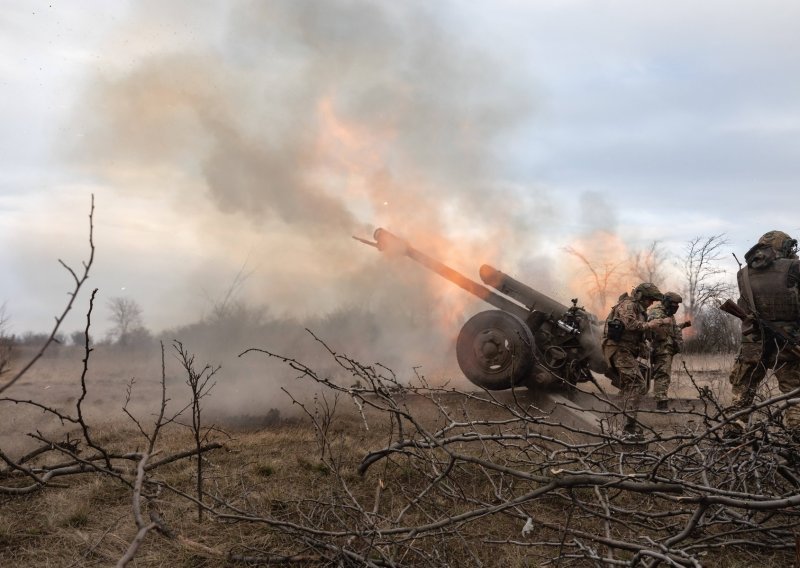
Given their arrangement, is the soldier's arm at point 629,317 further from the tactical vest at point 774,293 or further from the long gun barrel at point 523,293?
the tactical vest at point 774,293

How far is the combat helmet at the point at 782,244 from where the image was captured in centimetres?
590

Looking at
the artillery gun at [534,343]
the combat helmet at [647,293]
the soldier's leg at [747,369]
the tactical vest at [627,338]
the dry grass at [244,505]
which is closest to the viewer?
the dry grass at [244,505]

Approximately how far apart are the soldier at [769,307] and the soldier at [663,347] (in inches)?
64.3

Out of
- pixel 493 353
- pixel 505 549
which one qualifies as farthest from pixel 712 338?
pixel 505 549

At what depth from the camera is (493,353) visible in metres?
8.20

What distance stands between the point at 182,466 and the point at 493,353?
14.9 ft

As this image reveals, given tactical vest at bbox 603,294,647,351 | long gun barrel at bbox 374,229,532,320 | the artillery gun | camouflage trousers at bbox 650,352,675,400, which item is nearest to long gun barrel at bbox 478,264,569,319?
the artillery gun

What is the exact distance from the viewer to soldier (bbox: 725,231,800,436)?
5.62 m

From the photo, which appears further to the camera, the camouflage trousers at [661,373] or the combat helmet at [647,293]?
the camouflage trousers at [661,373]

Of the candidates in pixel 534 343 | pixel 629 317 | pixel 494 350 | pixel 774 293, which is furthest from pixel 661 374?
pixel 774 293

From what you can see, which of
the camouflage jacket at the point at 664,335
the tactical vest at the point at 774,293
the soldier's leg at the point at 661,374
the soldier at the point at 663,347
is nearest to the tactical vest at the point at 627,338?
the camouflage jacket at the point at 664,335

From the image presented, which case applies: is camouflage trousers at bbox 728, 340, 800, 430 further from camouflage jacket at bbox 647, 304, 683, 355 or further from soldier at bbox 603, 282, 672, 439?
camouflage jacket at bbox 647, 304, 683, 355

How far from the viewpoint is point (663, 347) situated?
8.05m

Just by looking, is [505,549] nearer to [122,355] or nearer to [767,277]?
[767,277]
